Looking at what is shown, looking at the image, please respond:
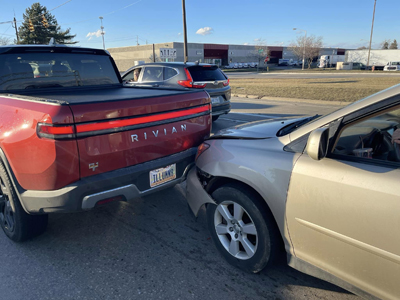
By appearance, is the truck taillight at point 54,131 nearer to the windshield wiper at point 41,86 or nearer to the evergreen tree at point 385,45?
the windshield wiper at point 41,86

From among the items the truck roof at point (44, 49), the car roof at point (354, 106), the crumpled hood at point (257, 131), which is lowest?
the crumpled hood at point (257, 131)

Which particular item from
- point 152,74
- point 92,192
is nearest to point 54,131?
point 92,192

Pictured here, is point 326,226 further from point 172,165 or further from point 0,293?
point 0,293

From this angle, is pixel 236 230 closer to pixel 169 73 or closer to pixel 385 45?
pixel 169 73

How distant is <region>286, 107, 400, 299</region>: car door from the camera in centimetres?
178

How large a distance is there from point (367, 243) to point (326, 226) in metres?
0.26

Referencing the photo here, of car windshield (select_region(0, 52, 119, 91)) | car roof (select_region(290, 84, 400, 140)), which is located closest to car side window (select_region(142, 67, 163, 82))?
car windshield (select_region(0, 52, 119, 91))

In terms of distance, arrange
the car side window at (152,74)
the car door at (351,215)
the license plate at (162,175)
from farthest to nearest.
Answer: the car side window at (152,74) → the license plate at (162,175) → the car door at (351,215)

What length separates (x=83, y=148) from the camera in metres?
2.59

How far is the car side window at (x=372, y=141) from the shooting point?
230 cm

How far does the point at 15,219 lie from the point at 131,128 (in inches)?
59.8

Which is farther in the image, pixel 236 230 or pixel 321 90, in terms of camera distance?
pixel 321 90

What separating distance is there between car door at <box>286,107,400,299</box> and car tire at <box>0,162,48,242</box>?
100.0 inches

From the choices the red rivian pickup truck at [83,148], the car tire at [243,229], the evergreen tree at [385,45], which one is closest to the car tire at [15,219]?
the red rivian pickup truck at [83,148]
